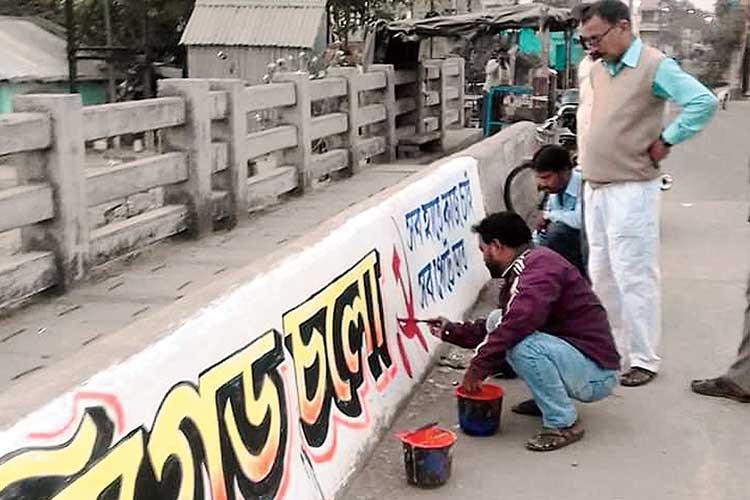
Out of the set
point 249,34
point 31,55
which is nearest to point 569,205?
point 249,34

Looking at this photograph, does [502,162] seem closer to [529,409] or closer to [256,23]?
[529,409]

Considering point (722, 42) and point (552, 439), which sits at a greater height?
point (722, 42)

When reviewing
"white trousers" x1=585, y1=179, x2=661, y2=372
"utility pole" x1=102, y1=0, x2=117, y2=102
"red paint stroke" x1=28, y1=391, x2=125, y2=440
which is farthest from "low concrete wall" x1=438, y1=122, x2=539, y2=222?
"utility pole" x1=102, y1=0, x2=117, y2=102

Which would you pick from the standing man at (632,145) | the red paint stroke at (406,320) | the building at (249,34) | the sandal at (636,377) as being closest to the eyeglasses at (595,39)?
the standing man at (632,145)

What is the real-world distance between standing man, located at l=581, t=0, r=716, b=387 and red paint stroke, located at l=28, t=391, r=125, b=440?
354 centimetres

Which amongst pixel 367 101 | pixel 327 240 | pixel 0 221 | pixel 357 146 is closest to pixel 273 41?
pixel 367 101

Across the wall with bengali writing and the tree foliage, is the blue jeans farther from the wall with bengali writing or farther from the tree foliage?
the tree foliage

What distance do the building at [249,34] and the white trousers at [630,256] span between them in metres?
16.1

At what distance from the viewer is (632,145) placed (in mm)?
5766

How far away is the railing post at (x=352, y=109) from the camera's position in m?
13.5

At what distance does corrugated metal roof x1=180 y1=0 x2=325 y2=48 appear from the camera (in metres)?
21.8

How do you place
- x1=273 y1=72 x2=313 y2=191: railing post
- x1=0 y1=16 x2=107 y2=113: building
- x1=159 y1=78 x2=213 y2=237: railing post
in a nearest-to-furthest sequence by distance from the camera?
x1=159 y1=78 x2=213 y2=237: railing post → x1=273 y1=72 x2=313 y2=191: railing post → x1=0 y1=16 x2=107 y2=113: building

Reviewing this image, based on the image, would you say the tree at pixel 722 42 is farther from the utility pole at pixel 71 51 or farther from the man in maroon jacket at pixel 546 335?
the man in maroon jacket at pixel 546 335

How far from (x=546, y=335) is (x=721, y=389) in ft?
4.14
